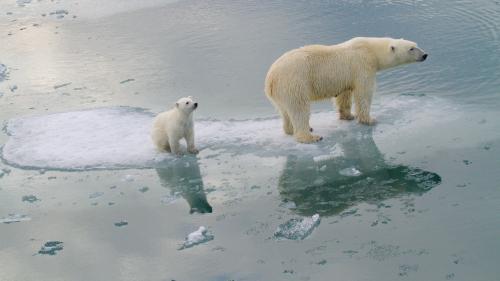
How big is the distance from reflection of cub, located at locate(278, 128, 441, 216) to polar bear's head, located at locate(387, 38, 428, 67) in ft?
3.78

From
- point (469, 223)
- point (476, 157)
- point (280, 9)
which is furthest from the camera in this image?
point (280, 9)

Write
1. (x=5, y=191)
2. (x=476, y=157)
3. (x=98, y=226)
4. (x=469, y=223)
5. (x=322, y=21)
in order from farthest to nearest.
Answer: (x=322, y=21) → (x=5, y=191) → (x=476, y=157) → (x=98, y=226) → (x=469, y=223)

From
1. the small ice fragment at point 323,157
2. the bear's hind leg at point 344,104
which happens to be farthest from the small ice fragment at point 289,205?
the bear's hind leg at point 344,104

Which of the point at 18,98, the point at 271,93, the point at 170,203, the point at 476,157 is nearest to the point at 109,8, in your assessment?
the point at 18,98

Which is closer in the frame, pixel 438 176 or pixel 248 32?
pixel 438 176

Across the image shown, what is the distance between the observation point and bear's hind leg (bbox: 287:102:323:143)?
7168 mm

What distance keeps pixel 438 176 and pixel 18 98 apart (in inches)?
231

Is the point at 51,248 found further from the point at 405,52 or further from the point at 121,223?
the point at 405,52

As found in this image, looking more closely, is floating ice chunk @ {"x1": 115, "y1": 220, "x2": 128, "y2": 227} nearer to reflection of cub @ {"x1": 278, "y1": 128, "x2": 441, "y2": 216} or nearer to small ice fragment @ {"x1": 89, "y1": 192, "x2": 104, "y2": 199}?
small ice fragment @ {"x1": 89, "y1": 192, "x2": 104, "y2": 199}

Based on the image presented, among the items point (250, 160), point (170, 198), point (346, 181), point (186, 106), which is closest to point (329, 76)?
point (250, 160)

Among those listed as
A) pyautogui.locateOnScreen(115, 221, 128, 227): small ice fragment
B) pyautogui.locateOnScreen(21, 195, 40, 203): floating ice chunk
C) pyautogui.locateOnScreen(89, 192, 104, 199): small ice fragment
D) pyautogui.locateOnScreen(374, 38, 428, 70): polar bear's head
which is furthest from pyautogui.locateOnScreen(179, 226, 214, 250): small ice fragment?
pyautogui.locateOnScreen(374, 38, 428, 70): polar bear's head

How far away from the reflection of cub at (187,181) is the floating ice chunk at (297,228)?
774mm

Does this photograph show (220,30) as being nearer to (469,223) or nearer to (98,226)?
(98,226)

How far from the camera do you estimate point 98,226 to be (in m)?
6.05
